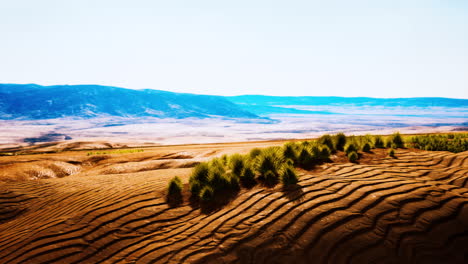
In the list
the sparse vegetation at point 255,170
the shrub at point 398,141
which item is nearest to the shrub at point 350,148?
the sparse vegetation at point 255,170

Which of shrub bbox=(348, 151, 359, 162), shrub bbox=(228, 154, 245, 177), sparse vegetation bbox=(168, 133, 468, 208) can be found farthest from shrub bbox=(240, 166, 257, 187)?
shrub bbox=(348, 151, 359, 162)

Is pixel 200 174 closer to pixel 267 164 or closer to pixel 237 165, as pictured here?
pixel 237 165

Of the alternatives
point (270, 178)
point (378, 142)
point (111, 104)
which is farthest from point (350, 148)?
point (111, 104)

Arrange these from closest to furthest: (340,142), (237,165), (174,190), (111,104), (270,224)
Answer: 1. (270,224)
2. (174,190)
3. (237,165)
4. (340,142)
5. (111,104)

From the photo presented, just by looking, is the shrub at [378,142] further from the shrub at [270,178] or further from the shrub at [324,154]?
the shrub at [270,178]

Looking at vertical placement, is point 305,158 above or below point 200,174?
above

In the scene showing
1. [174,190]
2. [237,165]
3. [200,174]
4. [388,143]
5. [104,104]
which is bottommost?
[104,104]

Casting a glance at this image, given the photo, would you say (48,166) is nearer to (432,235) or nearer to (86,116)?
(432,235)

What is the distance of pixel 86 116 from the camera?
138125 mm

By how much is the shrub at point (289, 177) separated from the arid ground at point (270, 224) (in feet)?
0.50

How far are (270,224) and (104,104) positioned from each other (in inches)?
6611

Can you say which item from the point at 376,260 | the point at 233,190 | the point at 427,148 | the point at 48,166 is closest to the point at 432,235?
the point at 376,260

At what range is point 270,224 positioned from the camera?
389cm

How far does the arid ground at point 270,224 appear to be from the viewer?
352 centimetres
